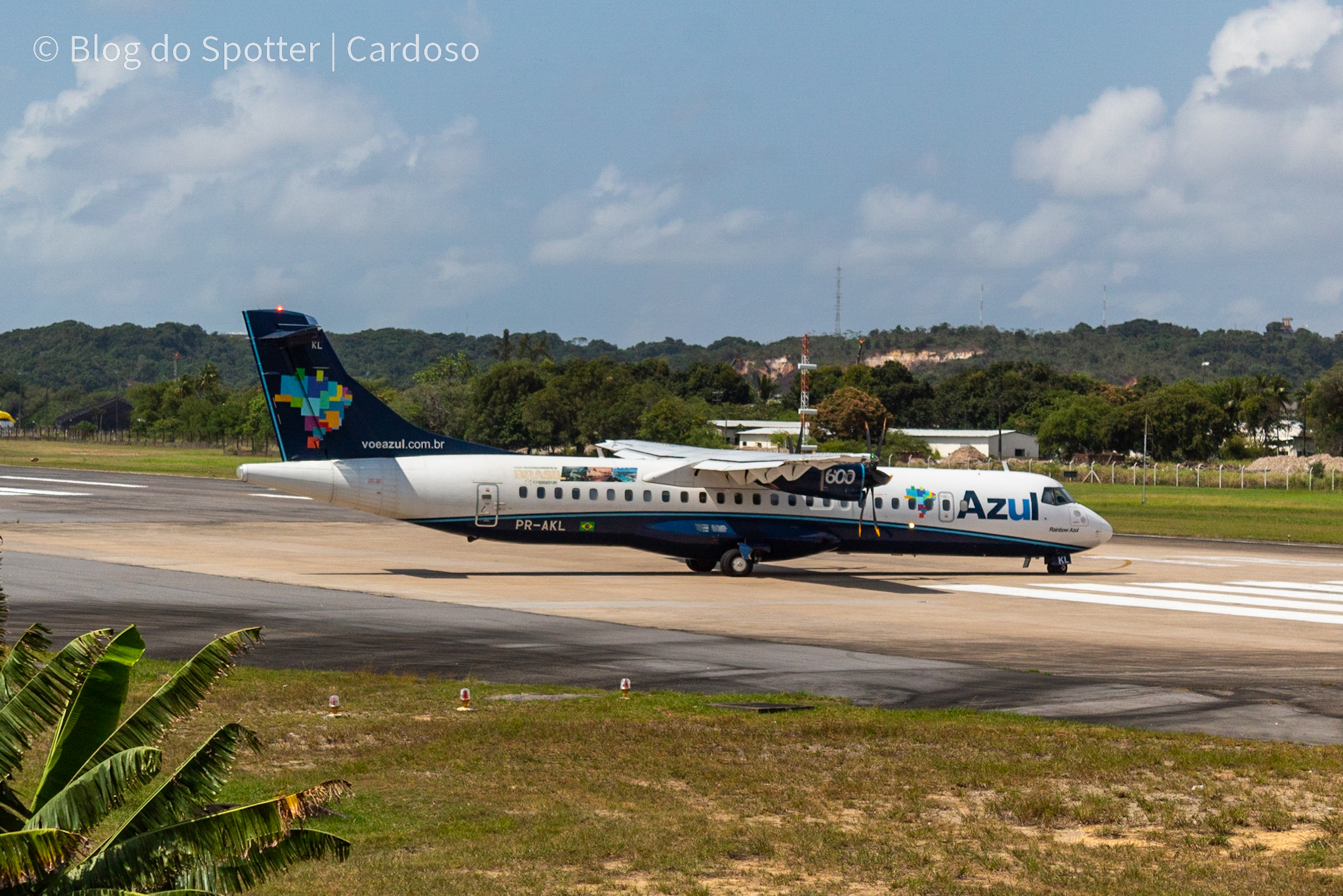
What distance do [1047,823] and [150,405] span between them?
184m

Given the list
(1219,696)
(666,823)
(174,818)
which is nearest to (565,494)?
(1219,696)

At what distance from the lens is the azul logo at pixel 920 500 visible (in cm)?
3656

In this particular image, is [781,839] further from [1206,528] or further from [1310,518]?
[1310,518]

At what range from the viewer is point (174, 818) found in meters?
5.71

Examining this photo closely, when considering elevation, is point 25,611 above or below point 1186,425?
below

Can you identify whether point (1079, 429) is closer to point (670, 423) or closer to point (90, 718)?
point (670, 423)

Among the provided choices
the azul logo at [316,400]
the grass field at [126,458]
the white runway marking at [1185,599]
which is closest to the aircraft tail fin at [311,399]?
the azul logo at [316,400]

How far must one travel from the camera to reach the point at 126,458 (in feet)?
389

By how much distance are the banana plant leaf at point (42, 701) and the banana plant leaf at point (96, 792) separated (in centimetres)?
46

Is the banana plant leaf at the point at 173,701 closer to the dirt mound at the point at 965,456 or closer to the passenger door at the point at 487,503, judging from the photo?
the passenger door at the point at 487,503

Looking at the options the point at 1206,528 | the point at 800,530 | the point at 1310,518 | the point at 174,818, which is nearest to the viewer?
the point at 174,818

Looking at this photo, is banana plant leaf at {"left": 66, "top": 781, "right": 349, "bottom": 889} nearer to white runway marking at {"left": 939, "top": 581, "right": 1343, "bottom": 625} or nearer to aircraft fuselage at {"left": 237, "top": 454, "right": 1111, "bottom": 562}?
aircraft fuselage at {"left": 237, "top": 454, "right": 1111, "bottom": 562}

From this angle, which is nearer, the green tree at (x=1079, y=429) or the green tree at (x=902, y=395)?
the green tree at (x=1079, y=429)

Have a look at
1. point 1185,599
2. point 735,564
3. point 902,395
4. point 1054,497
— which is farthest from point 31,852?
point 902,395
